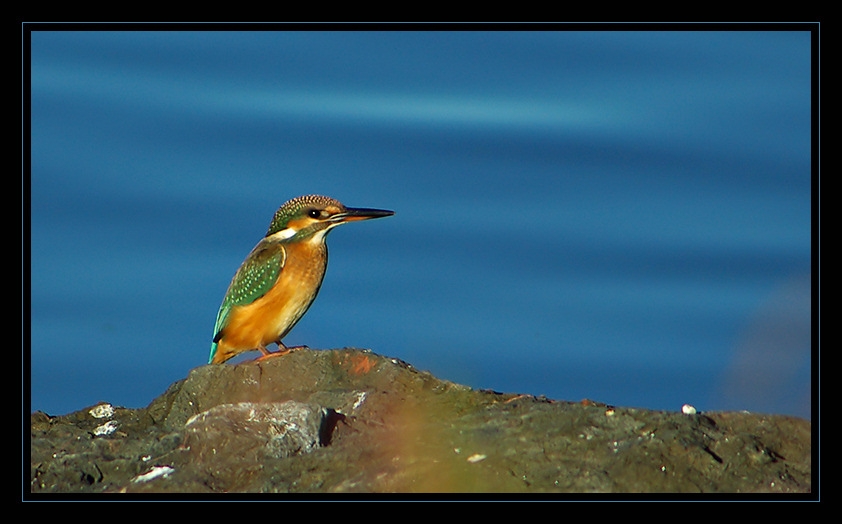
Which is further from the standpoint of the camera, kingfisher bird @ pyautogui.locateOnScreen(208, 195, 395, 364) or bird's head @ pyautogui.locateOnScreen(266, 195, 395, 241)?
bird's head @ pyautogui.locateOnScreen(266, 195, 395, 241)

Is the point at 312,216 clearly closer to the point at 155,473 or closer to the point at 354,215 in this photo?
the point at 354,215

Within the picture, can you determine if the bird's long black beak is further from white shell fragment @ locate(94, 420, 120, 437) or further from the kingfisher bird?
white shell fragment @ locate(94, 420, 120, 437)

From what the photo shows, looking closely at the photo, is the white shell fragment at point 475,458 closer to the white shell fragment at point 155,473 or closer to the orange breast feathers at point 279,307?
the white shell fragment at point 155,473

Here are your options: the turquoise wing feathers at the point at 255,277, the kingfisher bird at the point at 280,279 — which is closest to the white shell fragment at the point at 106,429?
the kingfisher bird at the point at 280,279

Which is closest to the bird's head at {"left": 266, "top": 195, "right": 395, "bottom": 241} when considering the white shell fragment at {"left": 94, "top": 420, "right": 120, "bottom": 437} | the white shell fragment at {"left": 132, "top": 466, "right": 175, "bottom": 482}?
the white shell fragment at {"left": 94, "top": 420, "right": 120, "bottom": 437}
